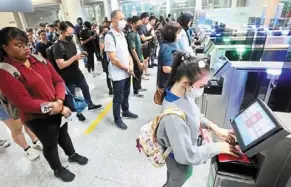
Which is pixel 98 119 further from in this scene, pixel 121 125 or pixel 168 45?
pixel 168 45

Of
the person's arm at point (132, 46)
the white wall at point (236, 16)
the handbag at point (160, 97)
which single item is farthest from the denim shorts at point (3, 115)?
the white wall at point (236, 16)

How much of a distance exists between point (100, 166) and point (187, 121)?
1.35 m

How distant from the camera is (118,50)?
2.17 m

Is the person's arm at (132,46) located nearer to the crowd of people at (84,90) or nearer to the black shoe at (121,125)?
the crowd of people at (84,90)

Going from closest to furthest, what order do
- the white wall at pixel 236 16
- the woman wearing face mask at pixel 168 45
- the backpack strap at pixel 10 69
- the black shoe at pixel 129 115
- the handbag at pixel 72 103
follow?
the backpack strap at pixel 10 69
the handbag at pixel 72 103
the woman wearing face mask at pixel 168 45
the black shoe at pixel 129 115
the white wall at pixel 236 16

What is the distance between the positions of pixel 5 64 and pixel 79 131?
1.46 metres

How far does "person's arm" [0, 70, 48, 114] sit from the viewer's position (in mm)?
1221

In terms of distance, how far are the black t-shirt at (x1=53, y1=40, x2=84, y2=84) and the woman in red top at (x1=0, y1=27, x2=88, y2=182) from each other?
0.77 m

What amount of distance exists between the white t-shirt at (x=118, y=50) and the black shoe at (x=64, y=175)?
1117 mm

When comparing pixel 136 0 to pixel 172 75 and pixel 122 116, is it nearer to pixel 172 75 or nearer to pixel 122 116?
pixel 122 116

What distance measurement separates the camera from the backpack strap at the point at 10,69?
122cm

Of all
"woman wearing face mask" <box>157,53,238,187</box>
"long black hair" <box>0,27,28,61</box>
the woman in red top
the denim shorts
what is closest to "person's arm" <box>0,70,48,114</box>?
the woman in red top

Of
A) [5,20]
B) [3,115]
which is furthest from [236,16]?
[5,20]

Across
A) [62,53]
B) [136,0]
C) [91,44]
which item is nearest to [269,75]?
[62,53]
